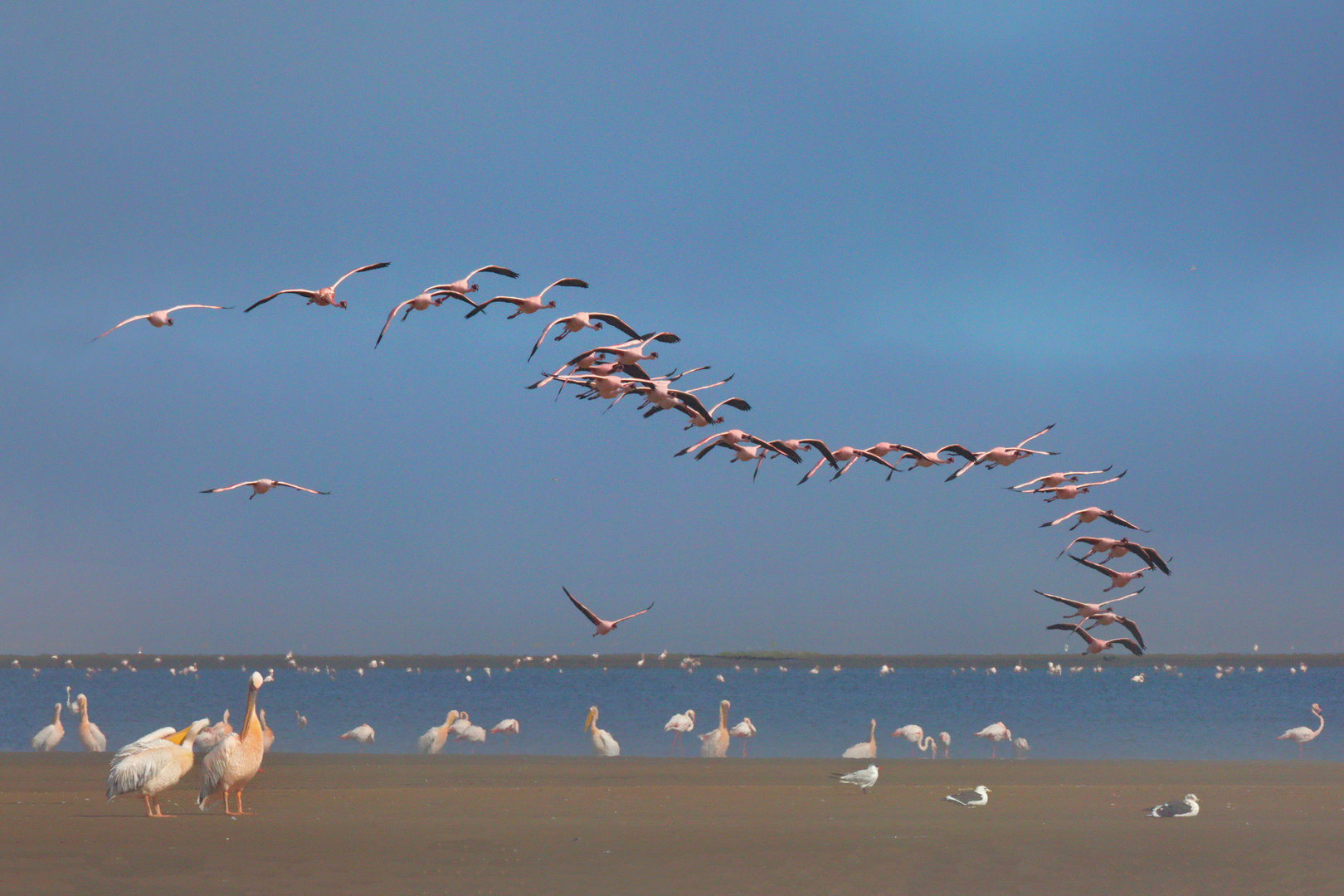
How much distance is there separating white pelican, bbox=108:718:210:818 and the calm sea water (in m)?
20.7

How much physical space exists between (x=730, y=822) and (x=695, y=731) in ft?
120

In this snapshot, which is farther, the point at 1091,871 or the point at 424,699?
the point at 424,699

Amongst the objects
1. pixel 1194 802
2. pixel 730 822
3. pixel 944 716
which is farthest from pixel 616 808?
pixel 944 716

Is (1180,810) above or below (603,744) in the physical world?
above

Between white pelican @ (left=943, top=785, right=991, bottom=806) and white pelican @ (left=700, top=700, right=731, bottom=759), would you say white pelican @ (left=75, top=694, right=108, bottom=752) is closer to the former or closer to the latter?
white pelican @ (left=700, top=700, right=731, bottom=759)

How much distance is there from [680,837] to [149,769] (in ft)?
20.7

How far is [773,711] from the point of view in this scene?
63.1 metres

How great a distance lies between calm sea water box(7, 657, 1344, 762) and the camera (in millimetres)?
40938

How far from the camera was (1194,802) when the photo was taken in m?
15.4

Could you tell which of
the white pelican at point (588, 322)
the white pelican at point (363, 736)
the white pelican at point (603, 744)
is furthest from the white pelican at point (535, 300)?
the white pelican at point (363, 736)

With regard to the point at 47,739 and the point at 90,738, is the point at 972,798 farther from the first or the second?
the point at 47,739

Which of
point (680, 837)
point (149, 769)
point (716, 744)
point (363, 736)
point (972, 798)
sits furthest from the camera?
point (363, 736)

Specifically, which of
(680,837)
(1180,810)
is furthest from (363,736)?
(1180,810)

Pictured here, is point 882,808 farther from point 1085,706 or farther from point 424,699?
point 424,699
